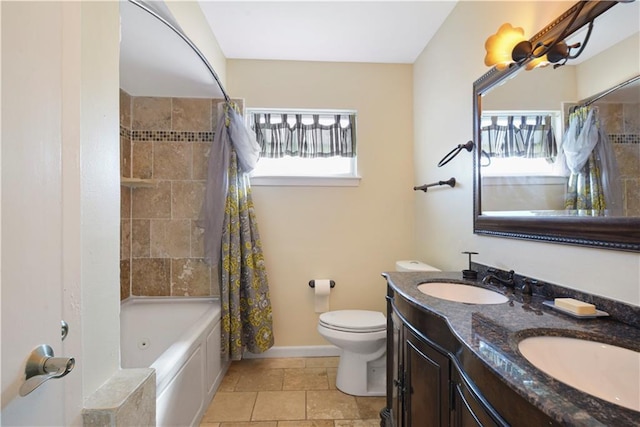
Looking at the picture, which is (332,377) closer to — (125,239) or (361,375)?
(361,375)

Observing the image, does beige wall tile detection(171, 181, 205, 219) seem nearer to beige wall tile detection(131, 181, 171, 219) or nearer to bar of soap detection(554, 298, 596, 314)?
beige wall tile detection(131, 181, 171, 219)

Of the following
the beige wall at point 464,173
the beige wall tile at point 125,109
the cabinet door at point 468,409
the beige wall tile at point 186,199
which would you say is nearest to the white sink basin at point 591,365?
the cabinet door at point 468,409

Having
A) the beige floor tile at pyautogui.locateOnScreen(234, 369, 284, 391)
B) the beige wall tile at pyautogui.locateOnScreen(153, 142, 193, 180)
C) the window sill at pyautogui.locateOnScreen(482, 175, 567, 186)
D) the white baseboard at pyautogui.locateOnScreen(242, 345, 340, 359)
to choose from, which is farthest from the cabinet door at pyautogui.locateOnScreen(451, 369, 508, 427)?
the beige wall tile at pyautogui.locateOnScreen(153, 142, 193, 180)

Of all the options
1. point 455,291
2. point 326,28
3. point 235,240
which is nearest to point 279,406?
point 235,240

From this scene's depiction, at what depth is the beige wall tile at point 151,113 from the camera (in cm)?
231

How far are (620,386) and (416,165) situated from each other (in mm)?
1965

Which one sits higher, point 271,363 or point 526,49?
point 526,49

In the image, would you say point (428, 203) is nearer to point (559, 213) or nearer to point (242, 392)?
point (559, 213)

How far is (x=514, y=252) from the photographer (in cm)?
130

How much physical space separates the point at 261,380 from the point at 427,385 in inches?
58.9

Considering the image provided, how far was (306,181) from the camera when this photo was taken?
7.97 ft

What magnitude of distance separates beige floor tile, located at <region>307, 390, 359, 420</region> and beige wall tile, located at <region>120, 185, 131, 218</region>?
1.93m

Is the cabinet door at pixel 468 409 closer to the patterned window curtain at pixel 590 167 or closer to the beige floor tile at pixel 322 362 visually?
the patterned window curtain at pixel 590 167

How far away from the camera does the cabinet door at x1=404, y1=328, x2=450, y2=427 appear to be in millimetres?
895
